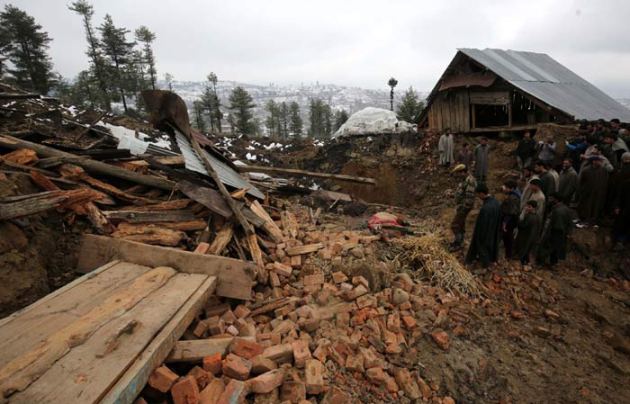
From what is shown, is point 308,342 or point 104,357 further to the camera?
point 308,342

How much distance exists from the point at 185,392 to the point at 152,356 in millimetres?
324

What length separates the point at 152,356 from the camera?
2053 mm

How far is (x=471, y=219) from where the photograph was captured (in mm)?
8234

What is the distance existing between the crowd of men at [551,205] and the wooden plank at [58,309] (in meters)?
5.30

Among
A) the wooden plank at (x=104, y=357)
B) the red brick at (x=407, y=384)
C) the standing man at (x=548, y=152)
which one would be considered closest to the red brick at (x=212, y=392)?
the wooden plank at (x=104, y=357)

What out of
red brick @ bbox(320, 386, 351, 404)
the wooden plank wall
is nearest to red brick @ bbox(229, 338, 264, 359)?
red brick @ bbox(320, 386, 351, 404)

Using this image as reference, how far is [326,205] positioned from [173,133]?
4.08 m

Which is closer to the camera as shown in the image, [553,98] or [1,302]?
[1,302]

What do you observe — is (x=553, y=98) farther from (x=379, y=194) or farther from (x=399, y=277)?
(x=399, y=277)

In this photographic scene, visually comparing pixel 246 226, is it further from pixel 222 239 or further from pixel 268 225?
pixel 268 225

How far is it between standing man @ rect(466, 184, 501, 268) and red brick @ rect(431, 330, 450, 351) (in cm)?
235

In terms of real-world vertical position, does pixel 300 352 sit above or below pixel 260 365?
below

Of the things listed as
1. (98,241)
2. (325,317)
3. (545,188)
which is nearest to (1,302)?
(98,241)

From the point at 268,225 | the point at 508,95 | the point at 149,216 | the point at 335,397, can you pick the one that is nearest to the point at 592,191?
the point at 508,95
